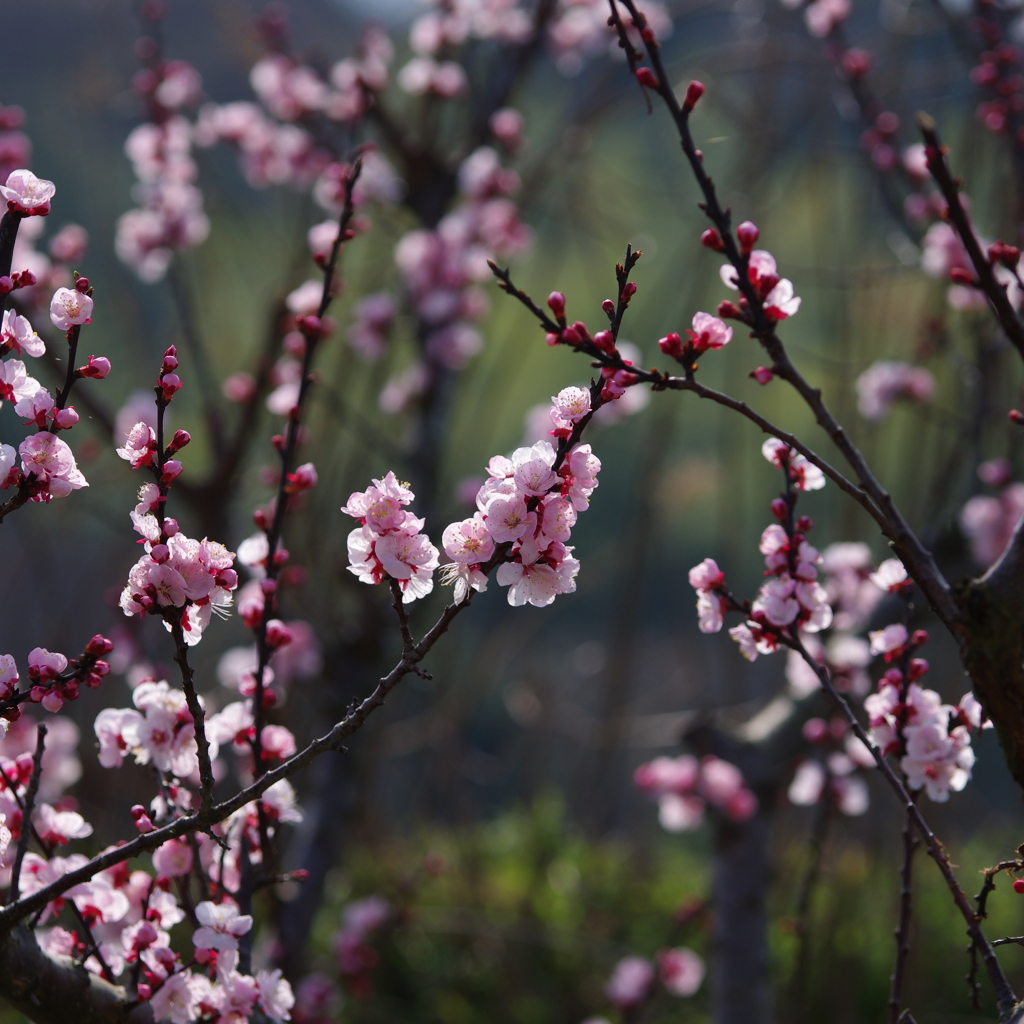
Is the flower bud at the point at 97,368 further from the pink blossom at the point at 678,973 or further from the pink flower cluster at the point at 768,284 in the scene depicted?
the pink blossom at the point at 678,973

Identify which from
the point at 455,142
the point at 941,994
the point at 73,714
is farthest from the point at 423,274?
the point at 941,994

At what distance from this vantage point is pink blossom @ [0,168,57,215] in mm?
1057

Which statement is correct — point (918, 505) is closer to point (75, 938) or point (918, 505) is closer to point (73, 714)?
point (75, 938)

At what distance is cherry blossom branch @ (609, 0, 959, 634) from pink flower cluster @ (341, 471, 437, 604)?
0.39 m

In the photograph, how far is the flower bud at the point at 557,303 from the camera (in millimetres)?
1017

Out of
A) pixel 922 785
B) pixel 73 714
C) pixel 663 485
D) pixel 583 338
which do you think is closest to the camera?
pixel 583 338

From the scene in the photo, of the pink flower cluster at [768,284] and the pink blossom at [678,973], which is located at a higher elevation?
the pink flower cluster at [768,284]

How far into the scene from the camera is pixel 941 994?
3.79m

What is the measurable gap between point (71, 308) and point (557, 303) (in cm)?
51

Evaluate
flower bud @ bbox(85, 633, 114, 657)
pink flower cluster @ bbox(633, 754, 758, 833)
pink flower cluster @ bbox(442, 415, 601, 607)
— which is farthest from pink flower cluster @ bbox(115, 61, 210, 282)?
pink flower cluster @ bbox(442, 415, 601, 607)

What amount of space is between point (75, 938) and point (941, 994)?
3521 millimetres

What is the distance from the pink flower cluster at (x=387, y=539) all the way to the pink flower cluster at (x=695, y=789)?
1.51 meters

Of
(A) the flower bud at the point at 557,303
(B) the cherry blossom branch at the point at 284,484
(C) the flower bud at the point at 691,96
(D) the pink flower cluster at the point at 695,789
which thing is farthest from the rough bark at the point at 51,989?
(D) the pink flower cluster at the point at 695,789

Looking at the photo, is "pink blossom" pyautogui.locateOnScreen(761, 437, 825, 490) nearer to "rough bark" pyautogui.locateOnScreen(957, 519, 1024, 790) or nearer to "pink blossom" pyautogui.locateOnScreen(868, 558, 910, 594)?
"pink blossom" pyautogui.locateOnScreen(868, 558, 910, 594)
